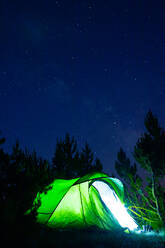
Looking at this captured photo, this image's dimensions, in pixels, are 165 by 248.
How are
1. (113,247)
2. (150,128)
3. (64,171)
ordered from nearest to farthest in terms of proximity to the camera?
1. (113,247)
2. (150,128)
3. (64,171)

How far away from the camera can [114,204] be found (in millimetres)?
6109

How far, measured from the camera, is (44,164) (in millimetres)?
4141

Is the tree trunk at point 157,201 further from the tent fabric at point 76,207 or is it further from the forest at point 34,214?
the tent fabric at point 76,207

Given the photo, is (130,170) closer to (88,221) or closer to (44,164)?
(88,221)

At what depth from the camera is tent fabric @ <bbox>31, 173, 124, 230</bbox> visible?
5.24 metres

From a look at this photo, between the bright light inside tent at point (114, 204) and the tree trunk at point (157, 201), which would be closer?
the bright light inside tent at point (114, 204)

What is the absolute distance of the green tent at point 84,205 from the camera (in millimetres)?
5266

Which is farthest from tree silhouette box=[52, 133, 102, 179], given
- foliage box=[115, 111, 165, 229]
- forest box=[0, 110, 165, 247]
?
forest box=[0, 110, 165, 247]

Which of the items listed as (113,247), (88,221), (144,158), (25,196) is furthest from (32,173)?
(144,158)

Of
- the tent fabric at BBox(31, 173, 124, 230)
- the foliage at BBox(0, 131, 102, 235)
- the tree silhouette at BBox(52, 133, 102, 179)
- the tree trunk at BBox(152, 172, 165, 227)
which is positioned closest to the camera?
the foliage at BBox(0, 131, 102, 235)

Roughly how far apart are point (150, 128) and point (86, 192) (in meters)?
10.4

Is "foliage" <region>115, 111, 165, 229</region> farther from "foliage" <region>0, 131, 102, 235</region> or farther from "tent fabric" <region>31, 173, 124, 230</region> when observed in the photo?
"foliage" <region>0, 131, 102, 235</region>

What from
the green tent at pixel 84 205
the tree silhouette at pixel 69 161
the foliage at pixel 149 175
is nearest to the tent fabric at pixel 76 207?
the green tent at pixel 84 205

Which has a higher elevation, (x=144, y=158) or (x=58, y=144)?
(x=58, y=144)
